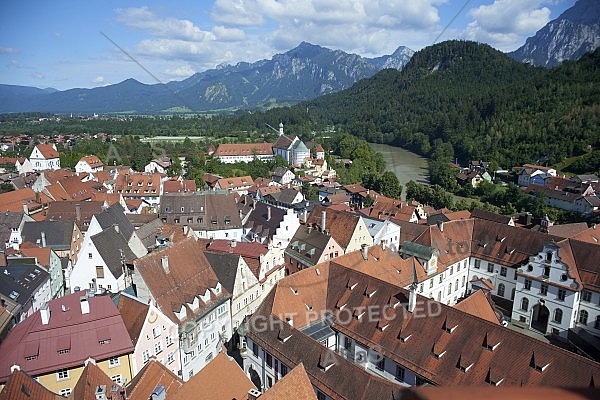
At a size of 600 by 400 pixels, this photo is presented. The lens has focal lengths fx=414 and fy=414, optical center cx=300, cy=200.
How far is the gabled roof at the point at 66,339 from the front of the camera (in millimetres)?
16406

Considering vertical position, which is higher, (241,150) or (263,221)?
(241,150)

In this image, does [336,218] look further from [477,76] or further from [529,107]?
[477,76]

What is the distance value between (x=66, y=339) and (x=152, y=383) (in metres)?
5.04

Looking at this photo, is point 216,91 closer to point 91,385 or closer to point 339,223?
point 339,223

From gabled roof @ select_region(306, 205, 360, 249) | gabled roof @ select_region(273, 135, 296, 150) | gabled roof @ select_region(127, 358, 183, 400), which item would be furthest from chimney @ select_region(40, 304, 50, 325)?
gabled roof @ select_region(273, 135, 296, 150)

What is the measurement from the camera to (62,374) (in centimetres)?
1681

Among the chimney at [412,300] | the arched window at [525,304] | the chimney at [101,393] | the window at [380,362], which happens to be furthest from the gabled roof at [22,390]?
the arched window at [525,304]

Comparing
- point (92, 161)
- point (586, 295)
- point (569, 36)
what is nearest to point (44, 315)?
point (586, 295)

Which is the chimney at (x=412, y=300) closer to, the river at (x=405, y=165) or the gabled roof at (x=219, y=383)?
the gabled roof at (x=219, y=383)

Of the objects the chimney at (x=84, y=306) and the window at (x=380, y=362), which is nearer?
the window at (x=380, y=362)

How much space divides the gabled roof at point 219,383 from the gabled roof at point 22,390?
4366mm

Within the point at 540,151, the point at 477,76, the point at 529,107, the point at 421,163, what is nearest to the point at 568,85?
the point at 529,107

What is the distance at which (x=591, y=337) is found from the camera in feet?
78.9

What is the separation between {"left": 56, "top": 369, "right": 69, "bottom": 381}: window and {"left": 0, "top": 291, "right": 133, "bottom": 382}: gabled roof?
0.30 meters
